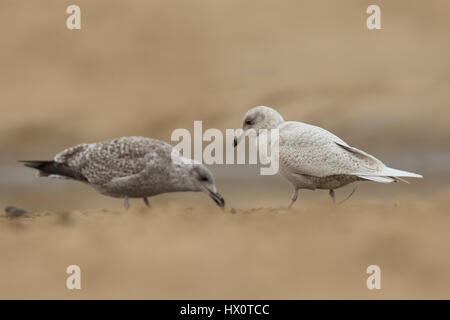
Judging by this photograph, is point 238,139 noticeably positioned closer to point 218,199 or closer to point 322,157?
point 218,199

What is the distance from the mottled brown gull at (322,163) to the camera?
12.3 metres

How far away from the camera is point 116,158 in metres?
12.8

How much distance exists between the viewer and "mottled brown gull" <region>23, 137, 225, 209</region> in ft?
41.4

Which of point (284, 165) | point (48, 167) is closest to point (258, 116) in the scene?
point (284, 165)

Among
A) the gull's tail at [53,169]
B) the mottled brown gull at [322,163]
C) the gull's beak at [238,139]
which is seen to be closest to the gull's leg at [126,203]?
the gull's tail at [53,169]

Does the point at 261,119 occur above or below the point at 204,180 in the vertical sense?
above

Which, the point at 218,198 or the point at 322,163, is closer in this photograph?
the point at 322,163

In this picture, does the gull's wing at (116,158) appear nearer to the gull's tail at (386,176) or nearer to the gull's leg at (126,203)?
the gull's leg at (126,203)

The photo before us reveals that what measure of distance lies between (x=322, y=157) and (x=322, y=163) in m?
0.08

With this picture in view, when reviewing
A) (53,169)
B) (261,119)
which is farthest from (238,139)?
(53,169)

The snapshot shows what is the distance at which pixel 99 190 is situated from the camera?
1310 centimetres

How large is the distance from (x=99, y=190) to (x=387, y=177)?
356 centimetres

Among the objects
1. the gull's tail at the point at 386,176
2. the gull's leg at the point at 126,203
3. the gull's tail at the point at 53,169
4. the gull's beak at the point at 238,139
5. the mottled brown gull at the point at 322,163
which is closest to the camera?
the gull's tail at the point at 386,176

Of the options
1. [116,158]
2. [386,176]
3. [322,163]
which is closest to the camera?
[386,176]
